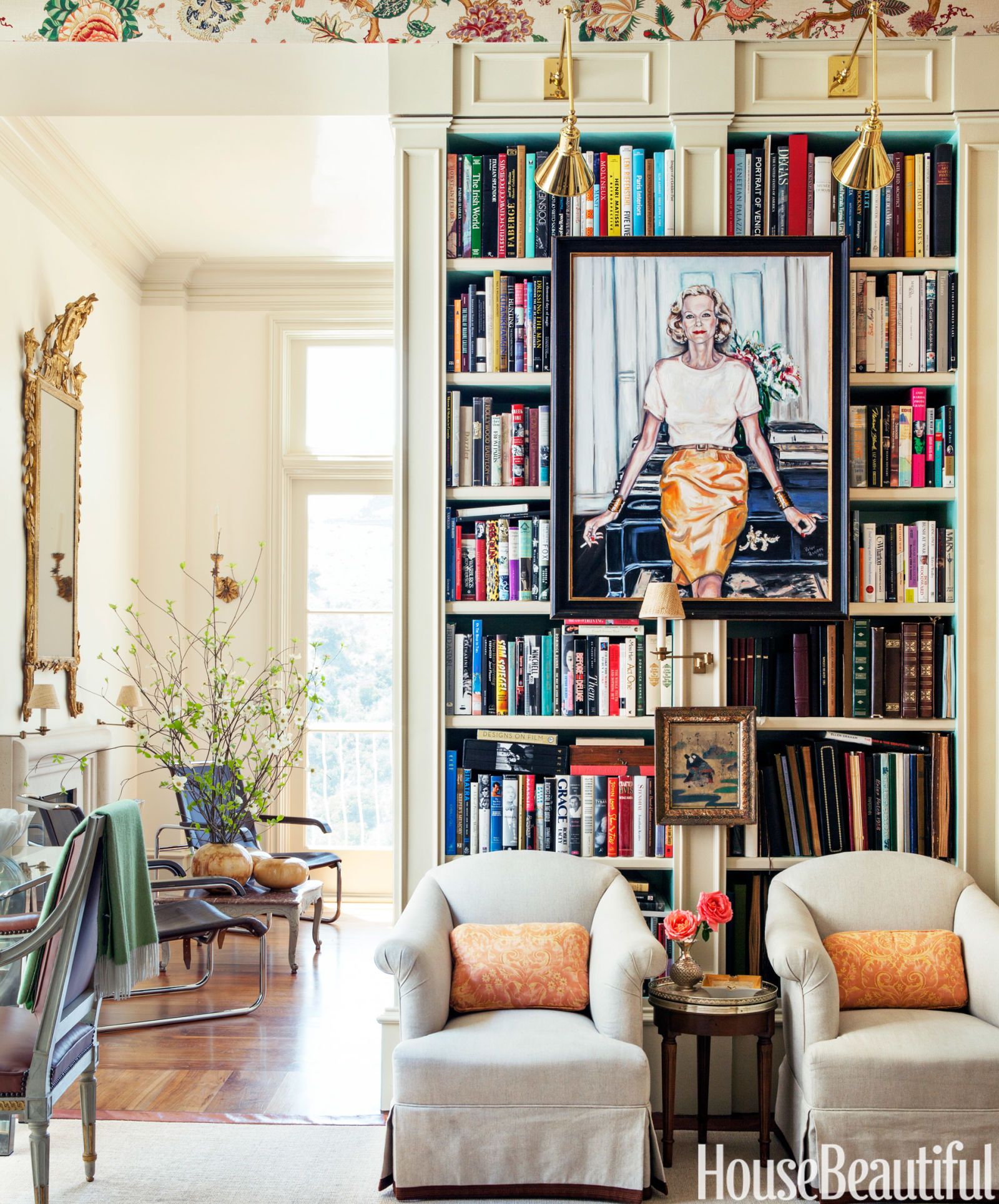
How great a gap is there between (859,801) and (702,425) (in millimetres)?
1240

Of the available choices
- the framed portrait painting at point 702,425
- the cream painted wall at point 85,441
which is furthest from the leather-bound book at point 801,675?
the cream painted wall at point 85,441

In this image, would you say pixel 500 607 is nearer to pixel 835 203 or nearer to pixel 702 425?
pixel 702 425

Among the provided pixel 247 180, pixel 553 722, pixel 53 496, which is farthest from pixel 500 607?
pixel 247 180

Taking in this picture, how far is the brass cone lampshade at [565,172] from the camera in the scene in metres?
2.67

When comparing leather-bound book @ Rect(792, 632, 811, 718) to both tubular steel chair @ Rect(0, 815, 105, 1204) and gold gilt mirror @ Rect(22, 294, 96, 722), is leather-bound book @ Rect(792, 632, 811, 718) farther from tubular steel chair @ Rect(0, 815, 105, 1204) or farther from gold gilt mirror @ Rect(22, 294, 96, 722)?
gold gilt mirror @ Rect(22, 294, 96, 722)

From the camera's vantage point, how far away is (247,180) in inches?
213

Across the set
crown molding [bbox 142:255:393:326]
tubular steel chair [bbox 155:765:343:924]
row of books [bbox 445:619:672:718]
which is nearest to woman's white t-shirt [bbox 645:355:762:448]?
row of books [bbox 445:619:672:718]

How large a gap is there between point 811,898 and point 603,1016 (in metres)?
0.76

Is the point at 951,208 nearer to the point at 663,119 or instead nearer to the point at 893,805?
the point at 663,119

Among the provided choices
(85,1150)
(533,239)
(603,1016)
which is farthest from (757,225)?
(85,1150)

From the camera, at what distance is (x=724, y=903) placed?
121 inches

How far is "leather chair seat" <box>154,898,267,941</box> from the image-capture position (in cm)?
408

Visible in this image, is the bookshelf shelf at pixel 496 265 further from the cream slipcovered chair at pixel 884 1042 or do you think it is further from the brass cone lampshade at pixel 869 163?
the cream slipcovered chair at pixel 884 1042

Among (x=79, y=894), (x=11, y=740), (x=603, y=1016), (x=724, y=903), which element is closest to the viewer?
(x=79, y=894)
